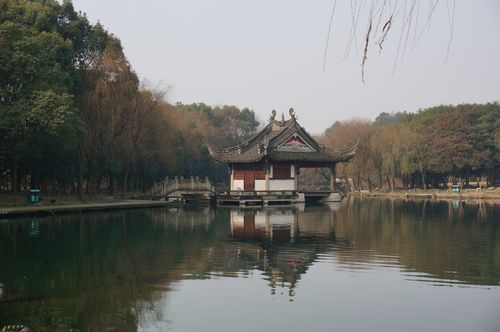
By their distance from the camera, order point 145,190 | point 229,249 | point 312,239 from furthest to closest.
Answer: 1. point 145,190
2. point 312,239
3. point 229,249

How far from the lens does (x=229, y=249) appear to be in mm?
18406

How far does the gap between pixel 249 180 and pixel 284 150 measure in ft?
11.5

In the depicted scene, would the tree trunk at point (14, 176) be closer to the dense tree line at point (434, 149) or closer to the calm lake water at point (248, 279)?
the calm lake water at point (248, 279)

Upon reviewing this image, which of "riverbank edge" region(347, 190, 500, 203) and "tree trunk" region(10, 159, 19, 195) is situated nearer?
"tree trunk" region(10, 159, 19, 195)

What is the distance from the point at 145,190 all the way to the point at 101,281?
37.2 m

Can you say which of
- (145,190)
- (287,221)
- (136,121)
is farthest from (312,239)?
(145,190)

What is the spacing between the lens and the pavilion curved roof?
145 ft

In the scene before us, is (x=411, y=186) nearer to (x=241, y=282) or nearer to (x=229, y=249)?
(x=229, y=249)

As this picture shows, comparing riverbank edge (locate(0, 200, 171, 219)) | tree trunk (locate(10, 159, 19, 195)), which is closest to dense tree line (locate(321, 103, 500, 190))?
riverbank edge (locate(0, 200, 171, 219))

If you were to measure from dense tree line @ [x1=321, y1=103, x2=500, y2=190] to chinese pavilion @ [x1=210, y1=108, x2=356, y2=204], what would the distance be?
48.6 ft

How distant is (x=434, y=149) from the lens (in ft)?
195

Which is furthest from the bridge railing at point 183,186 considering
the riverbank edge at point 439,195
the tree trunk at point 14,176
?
the riverbank edge at point 439,195

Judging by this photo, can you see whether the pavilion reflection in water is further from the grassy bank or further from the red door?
the grassy bank

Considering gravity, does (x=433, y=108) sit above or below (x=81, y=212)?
above
